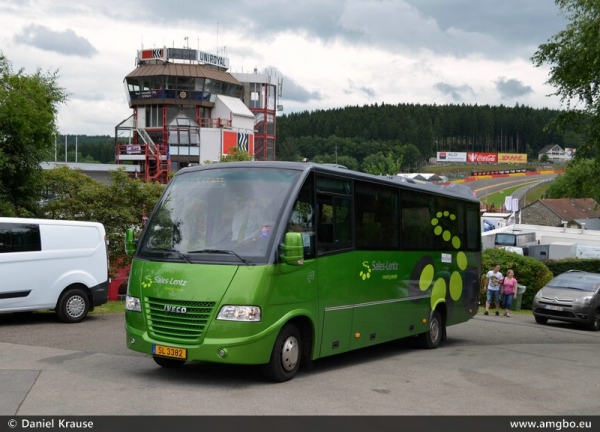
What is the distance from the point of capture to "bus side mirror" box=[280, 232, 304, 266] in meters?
9.99

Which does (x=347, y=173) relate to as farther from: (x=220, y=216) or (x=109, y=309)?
(x=109, y=309)

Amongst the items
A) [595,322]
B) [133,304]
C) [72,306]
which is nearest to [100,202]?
[72,306]

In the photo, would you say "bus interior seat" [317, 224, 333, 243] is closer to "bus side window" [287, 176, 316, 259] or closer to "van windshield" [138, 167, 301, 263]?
"bus side window" [287, 176, 316, 259]

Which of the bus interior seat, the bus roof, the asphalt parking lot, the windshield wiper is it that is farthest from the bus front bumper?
the bus roof

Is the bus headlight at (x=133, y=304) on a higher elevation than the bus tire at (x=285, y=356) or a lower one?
higher

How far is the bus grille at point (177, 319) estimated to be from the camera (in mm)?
9883

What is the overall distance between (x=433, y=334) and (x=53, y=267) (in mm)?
7937

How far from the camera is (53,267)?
16.6 meters

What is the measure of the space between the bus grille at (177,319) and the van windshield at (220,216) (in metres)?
0.61

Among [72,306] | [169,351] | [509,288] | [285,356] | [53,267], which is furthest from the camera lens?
[509,288]

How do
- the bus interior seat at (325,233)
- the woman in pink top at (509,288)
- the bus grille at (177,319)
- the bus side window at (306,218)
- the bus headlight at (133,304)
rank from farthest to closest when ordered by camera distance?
the woman in pink top at (509,288) → the bus interior seat at (325,233) → the bus side window at (306,218) → the bus headlight at (133,304) → the bus grille at (177,319)

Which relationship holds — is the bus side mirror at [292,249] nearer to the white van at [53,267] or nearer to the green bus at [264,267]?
the green bus at [264,267]

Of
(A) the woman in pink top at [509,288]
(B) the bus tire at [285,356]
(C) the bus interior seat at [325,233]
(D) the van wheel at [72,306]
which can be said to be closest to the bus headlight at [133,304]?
(B) the bus tire at [285,356]

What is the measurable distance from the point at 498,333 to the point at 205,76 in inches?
3592
